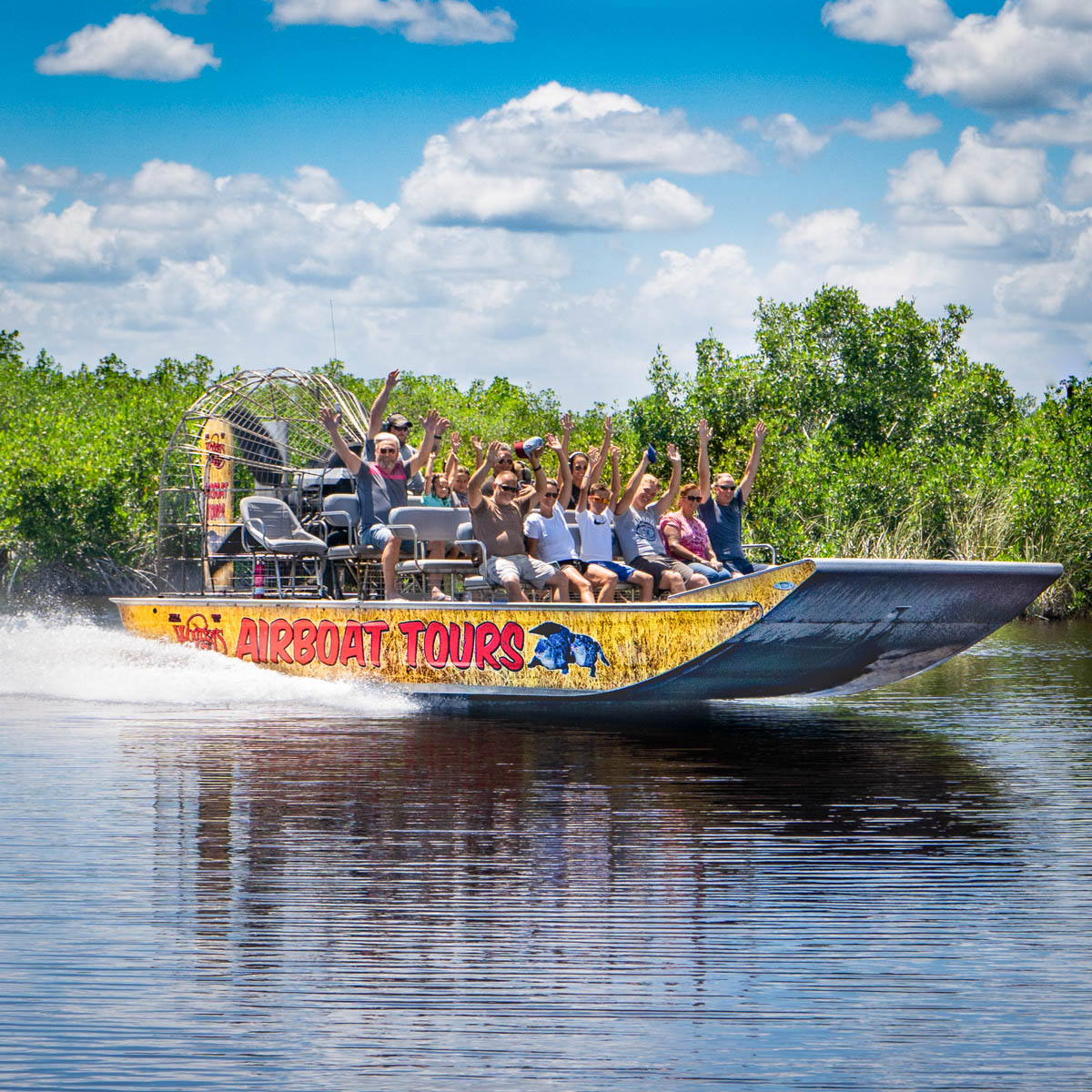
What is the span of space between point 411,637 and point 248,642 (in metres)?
2.31

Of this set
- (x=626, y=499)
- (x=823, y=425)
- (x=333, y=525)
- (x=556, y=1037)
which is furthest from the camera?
(x=823, y=425)

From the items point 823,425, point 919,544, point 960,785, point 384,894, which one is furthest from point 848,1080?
point 823,425

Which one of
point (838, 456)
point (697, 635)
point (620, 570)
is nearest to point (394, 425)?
point (620, 570)

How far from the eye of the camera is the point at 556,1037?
564 cm

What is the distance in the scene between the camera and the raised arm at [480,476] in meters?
13.4

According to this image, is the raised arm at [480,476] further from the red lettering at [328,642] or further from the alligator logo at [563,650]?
the red lettering at [328,642]

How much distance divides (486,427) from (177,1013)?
7825 cm

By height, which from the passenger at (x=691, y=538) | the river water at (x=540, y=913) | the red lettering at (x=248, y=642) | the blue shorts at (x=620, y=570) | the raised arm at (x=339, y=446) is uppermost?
the raised arm at (x=339, y=446)

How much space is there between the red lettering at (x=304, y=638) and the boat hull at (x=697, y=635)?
0.01 metres

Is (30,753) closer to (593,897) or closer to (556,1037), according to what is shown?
(593,897)

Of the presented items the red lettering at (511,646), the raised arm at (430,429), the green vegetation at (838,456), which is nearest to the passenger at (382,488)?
the raised arm at (430,429)

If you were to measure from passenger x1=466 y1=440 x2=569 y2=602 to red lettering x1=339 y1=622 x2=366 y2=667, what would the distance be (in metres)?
1.70

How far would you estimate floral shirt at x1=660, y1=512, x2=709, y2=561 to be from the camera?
1462 cm

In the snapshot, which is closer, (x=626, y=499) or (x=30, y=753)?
(x=30, y=753)
